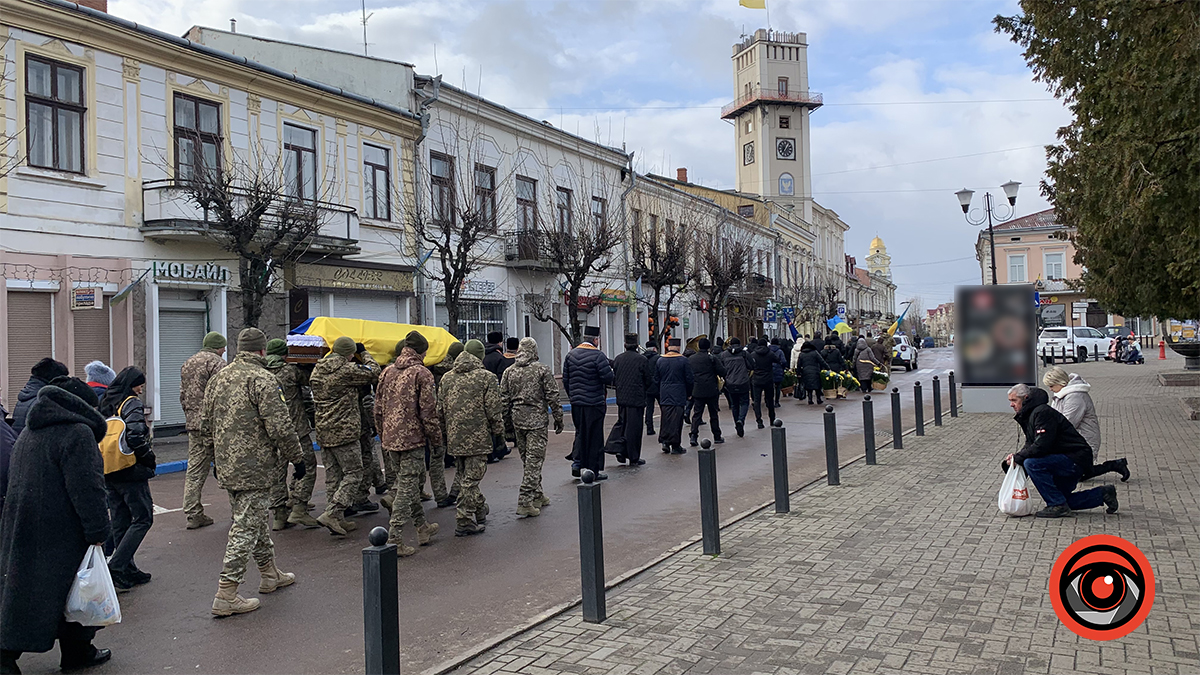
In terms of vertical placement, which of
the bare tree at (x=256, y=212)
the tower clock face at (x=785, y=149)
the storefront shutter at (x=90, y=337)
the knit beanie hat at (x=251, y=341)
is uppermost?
the tower clock face at (x=785, y=149)

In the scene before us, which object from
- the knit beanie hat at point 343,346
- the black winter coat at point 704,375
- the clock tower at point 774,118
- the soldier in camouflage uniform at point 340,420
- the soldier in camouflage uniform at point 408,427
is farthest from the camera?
the clock tower at point 774,118

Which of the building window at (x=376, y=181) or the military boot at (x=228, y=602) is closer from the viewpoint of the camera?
the military boot at (x=228, y=602)

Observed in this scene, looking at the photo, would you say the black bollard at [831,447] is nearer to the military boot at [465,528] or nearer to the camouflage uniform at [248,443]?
the military boot at [465,528]

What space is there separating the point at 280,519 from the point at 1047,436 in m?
7.45

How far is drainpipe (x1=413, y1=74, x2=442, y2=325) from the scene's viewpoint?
23031mm

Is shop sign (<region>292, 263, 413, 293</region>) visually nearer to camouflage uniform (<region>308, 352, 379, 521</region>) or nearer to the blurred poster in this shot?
camouflage uniform (<region>308, 352, 379, 521</region>)

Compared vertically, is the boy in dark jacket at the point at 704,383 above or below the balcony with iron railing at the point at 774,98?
below

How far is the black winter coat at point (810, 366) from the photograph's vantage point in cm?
2250

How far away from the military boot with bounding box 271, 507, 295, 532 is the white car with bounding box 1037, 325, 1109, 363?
42.3 m

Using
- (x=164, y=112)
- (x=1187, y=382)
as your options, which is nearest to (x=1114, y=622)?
(x=164, y=112)

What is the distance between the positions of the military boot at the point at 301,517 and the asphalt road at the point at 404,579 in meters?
0.18

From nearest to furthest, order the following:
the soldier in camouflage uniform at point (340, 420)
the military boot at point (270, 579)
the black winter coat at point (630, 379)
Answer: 1. the military boot at point (270, 579)
2. the soldier in camouflage uniform at point (340, 420)
3. the black winter coat at point (630, 379)

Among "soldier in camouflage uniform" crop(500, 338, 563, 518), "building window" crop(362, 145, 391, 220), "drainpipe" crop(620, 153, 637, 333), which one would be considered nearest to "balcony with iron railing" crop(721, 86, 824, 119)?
"drainpipe" crop(620, 153, 637, 333)

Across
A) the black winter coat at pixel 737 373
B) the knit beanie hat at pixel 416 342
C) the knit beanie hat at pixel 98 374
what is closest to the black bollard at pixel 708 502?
the knit beanie hat at pixel 416 342
